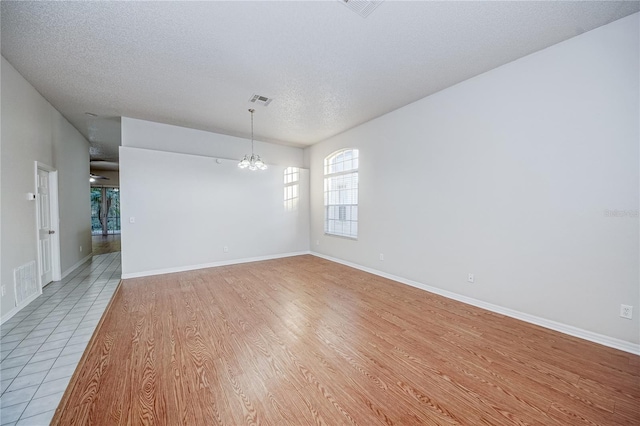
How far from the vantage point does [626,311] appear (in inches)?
90.6

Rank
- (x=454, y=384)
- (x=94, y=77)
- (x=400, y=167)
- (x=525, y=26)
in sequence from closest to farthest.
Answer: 1. (x=454, y=384)
2. (x=525, y=26)
3. (x=94, y=77)
4. (x=400, y=167)

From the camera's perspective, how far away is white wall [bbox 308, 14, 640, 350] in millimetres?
2338

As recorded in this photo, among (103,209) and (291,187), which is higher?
(291,187)

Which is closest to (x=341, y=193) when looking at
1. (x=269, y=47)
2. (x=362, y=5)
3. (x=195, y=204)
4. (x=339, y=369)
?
(x=195, y=204)

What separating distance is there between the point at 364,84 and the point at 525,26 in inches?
69.8

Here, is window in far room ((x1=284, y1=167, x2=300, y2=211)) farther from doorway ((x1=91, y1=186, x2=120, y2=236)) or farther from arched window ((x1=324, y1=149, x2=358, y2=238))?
doorway ((x1=91, y1=186, x2=120, y2=236))

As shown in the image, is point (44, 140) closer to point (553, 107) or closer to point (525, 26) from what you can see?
point (525, 26)

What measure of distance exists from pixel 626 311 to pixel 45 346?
558cm

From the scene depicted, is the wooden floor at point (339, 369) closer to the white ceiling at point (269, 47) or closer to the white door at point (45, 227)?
the white door at point (45, 227)

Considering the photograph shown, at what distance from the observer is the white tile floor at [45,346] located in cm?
167

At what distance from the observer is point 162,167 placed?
4.90m

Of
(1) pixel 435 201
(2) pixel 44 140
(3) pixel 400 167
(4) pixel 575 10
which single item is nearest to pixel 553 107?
(4) pixel 575 10

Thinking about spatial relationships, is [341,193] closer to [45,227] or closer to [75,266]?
[45,227]

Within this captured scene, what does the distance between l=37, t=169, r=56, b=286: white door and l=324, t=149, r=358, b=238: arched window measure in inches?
207
